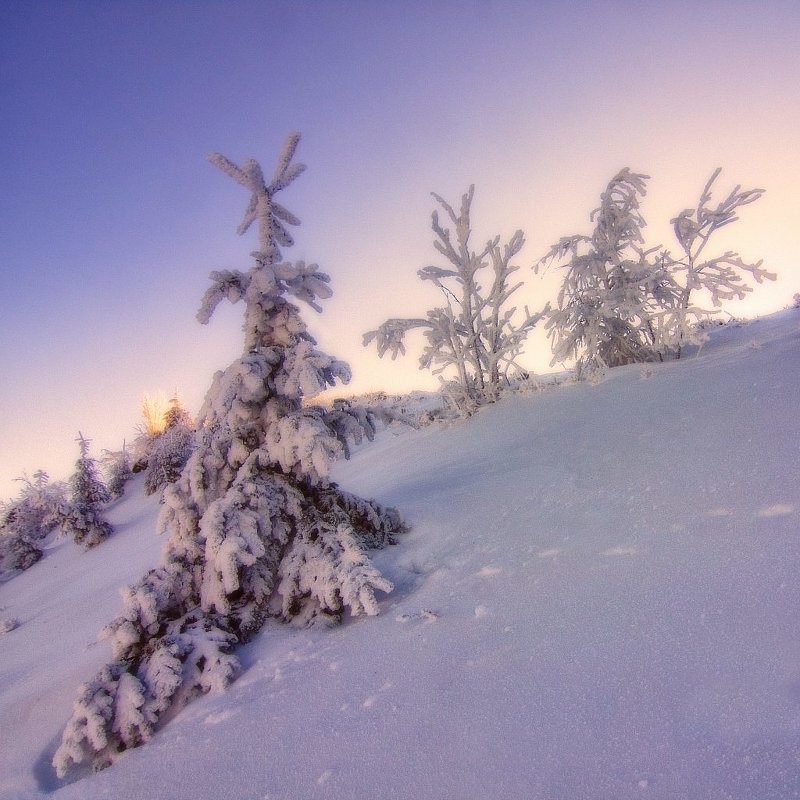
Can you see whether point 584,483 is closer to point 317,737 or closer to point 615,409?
point 615,409

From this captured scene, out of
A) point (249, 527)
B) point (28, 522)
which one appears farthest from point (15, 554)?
point (249, 527)

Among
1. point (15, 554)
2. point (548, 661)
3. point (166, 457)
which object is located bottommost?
point (548, 661)

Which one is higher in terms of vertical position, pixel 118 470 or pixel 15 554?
pixel 118 470

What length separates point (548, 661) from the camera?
5.83ft

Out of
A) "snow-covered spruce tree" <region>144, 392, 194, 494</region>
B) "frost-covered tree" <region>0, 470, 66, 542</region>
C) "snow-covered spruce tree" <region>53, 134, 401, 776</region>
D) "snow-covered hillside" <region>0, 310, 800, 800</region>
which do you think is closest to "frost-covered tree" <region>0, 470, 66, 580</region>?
"frost-covered tree" <region>0, 470, 66, 542</region>

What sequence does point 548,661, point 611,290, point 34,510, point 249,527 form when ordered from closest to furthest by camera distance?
point 548,661, point 249,527, point 611,290, point 34,510

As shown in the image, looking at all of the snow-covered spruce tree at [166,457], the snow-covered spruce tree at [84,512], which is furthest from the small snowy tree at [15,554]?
the snow-covered spruce tree at [166,457]

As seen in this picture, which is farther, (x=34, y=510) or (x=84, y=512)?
(x=34, y=510)

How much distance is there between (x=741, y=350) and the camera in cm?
563

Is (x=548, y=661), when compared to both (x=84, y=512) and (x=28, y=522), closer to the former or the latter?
(x=84, y=512)

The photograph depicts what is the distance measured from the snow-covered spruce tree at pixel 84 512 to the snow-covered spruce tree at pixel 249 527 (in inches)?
280

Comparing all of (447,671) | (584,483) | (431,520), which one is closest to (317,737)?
(447,671)

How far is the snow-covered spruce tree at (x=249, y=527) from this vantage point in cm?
225

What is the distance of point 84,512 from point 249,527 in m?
7.94
